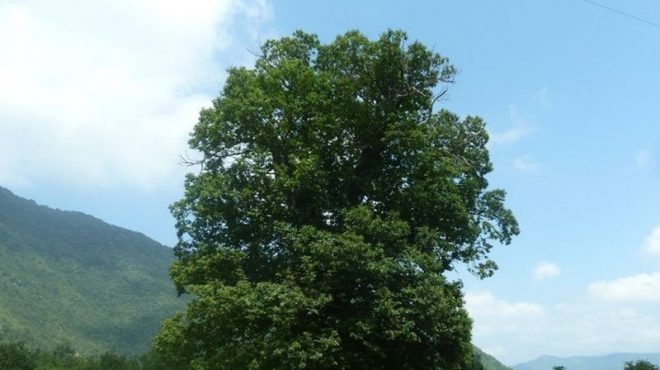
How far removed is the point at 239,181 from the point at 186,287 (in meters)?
3.84

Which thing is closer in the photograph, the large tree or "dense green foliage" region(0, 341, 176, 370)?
the large tree

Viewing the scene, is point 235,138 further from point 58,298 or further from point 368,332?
point 58,298

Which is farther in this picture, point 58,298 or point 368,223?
point 58,298

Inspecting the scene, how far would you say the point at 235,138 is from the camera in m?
22.7

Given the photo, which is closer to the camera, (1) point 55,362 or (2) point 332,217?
(2) point 332,217

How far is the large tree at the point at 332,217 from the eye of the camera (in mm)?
18875

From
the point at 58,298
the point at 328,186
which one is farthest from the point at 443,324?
the point at 58,298

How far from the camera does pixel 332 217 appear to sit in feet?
70.2

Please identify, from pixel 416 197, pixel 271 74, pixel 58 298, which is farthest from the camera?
pixel 58 298

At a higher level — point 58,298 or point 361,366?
point 58,298

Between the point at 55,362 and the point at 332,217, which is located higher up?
the point at 332,217

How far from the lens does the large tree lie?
18.9 metres

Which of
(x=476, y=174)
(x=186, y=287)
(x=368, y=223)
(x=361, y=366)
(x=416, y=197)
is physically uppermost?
(x=476, y=174)

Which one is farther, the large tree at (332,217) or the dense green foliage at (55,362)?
the dense green foliage at (55,362)
